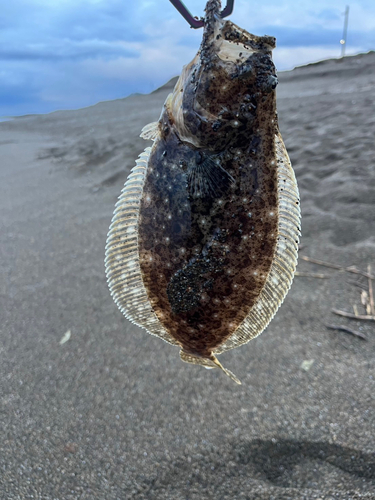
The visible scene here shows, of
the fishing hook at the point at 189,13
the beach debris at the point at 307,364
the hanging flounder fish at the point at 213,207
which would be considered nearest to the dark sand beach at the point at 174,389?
the beach debris at the point at 307,364

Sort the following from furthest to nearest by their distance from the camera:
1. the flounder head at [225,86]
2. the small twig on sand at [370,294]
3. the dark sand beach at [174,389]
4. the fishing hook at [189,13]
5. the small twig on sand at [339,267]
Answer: the small twig on sand at [339,267] < the small twig on sand at [370,294] < the dark sand beach at [174,389] < the flounder head at [225,86] < the fishing hook at [189,13]

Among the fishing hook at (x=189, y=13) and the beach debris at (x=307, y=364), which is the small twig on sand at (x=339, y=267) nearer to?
the beach debris at (x=307, y=364)

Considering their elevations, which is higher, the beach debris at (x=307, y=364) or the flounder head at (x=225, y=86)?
the flounder head at (x=225, y=86)

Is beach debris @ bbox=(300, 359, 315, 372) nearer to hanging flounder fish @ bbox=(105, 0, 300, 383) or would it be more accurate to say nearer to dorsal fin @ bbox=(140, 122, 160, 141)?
hanging flounder fish @ bbox=(105, 0, 300, 383)

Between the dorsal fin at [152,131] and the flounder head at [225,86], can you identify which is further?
the dorsal fin at [152,131]

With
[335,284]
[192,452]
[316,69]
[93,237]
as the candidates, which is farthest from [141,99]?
[192,452]

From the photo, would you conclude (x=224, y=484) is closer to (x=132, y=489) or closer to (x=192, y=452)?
(x=192, y=452)

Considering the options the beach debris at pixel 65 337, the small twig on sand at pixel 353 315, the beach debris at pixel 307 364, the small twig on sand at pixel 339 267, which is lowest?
the beach debris at pixel 307 364
